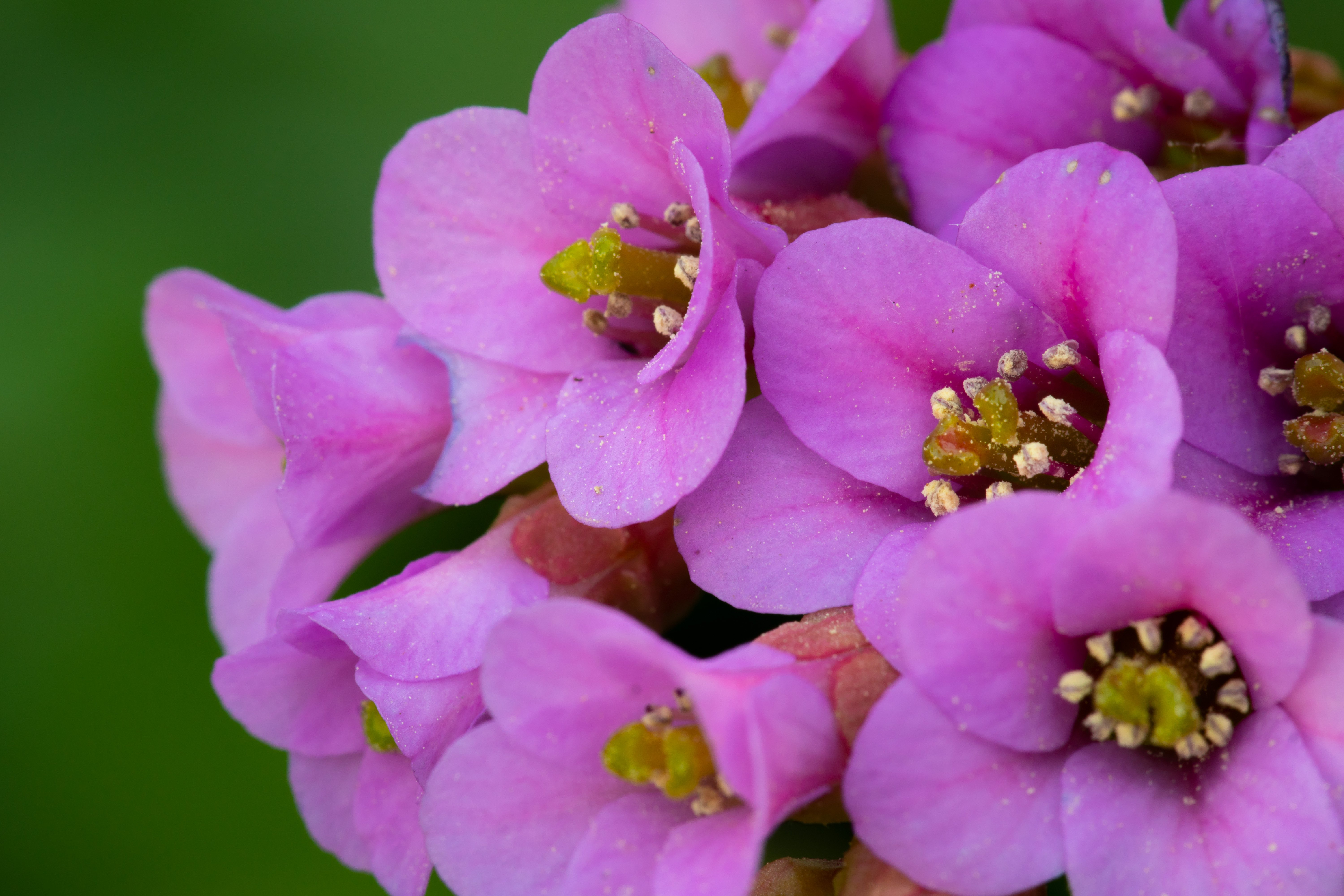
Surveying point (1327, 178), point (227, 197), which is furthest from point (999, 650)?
point (227, 197)

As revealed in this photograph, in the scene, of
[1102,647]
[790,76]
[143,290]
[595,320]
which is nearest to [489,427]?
[595,320]

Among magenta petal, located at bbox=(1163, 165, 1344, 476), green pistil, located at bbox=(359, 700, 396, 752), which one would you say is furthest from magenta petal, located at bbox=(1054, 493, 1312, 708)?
green pistil, located at bbox=(359, 700, 396, 752)

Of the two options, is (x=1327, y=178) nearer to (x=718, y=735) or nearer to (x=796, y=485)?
Result: (x=796, y=485)

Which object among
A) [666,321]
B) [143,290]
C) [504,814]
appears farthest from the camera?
[143,290]

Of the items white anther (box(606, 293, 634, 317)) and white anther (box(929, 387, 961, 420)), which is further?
white anther (box(606, 293, 634, 317))

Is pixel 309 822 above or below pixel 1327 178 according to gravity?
below

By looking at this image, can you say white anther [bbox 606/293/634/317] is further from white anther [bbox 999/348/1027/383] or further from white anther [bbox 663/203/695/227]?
white anther [bbox 999/348/1027/383]

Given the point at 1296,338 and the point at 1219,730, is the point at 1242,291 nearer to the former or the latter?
the point at 1296,338
